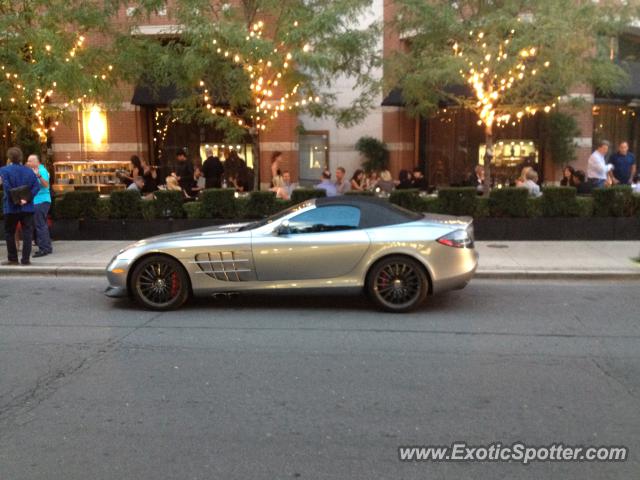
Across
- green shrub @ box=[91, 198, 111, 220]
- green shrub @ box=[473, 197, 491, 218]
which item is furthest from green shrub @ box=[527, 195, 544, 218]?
green shrub @ box=[91, 198, 111, 220]

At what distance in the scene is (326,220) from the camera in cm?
738

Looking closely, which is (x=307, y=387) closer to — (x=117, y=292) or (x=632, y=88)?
(x=117, y=292)

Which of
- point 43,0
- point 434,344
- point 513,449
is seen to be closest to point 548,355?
point 434,344

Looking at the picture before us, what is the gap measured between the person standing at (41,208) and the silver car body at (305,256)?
4354 millimetres

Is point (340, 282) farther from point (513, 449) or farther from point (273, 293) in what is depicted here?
point (513, 449)

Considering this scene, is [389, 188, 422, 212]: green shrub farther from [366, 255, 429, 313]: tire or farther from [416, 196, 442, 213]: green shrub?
[366, 255, 429, 313]: tire

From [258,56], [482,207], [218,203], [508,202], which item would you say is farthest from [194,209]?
[508,202]

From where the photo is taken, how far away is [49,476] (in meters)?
3.59

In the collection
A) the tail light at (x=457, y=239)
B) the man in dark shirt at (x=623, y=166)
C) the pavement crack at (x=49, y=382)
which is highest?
the man in dark shirt at (x=623, y=166)

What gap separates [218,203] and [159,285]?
17.1ft

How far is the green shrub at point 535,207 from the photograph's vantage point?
12.0 meters

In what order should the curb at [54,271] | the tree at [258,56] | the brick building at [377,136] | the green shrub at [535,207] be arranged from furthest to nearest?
the brick building at [377,136]
the green shrub at [535,207]
the tree at [258,56]
the curb at [54,271]

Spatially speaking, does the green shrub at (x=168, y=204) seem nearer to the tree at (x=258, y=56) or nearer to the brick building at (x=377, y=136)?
the tree at (x=258, y=56)

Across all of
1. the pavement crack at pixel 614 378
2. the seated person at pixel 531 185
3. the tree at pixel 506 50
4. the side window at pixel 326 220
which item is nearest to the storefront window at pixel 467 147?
the seated person at pixel 531 185
